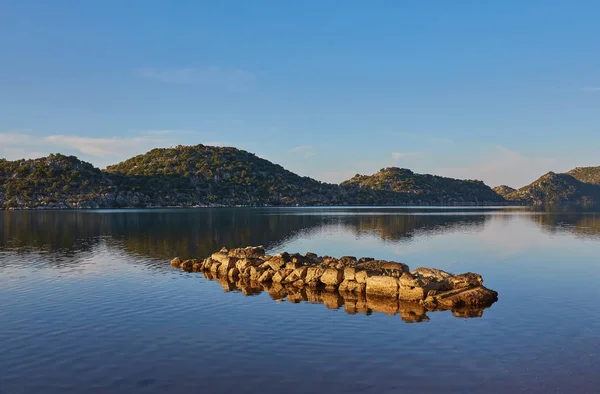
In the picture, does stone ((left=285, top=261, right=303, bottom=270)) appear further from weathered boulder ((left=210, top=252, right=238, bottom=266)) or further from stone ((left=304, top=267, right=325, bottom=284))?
weathered boulder ((left=210, top=252, right=238, bottom=266))

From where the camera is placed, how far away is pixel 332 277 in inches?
1772

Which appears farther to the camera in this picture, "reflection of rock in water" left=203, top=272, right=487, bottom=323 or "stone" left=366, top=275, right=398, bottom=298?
"stone" left=366, top=275, right=398, bottom=298

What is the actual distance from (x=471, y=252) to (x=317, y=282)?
36560 mm

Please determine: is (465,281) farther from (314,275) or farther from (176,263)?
(176,263)

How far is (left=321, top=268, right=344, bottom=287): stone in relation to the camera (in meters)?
44.7

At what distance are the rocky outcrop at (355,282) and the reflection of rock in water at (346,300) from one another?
74mm

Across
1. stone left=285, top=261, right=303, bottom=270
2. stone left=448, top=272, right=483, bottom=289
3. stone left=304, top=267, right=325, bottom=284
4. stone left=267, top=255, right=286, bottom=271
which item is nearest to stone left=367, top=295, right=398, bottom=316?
stone left=448, top=272, right=483, bottom=289

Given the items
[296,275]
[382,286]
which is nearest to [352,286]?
[382,286]

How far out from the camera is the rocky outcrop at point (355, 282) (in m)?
37.9

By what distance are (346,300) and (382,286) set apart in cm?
398

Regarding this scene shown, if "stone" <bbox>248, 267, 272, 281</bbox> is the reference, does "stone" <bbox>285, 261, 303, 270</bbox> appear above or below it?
above

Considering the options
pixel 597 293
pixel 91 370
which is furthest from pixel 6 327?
pixel 597 293

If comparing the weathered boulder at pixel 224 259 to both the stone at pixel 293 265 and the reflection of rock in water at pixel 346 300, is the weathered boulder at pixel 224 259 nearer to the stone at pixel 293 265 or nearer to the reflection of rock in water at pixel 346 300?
the reflection of rock in water at pixel 346 300

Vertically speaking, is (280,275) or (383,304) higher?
(280,275)
